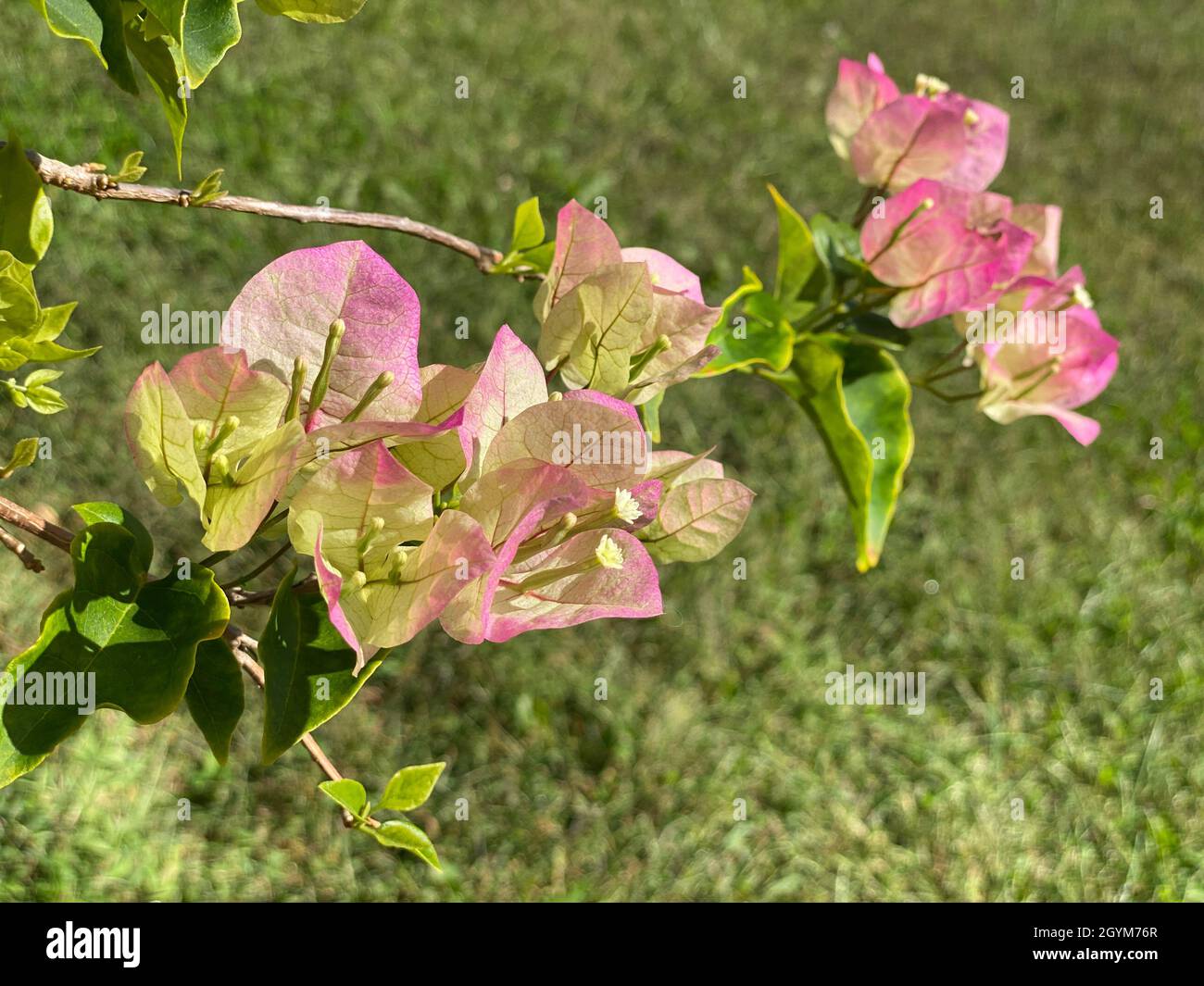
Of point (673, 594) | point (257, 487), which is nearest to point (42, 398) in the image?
point (257, 487)

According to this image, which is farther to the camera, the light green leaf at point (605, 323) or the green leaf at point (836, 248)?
the green leaf at point (836, 248)

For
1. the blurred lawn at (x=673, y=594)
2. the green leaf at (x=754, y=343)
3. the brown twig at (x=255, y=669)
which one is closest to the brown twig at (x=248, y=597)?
the brown twig at (x=255, y=669)

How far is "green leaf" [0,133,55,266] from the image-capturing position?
35cm

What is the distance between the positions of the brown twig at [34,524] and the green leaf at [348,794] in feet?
0.34

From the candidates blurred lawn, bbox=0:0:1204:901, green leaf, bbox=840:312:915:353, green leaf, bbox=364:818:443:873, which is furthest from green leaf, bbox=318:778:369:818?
blurred lawn, bbox=0:0:1204:901

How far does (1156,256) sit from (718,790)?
1625mm

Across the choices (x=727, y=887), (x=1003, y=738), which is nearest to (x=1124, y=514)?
(x=1003, y=738)

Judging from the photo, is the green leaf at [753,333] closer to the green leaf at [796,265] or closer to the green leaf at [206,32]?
the green leaf at [796,265]

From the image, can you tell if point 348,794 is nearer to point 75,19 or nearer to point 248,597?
point 248,597

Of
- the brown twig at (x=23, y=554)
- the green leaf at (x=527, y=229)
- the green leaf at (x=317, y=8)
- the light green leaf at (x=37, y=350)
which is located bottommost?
the brown twig at (x=23, y=554)

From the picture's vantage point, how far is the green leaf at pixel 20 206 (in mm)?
352

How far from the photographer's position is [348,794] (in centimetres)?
34

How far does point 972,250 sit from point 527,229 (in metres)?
0.19
